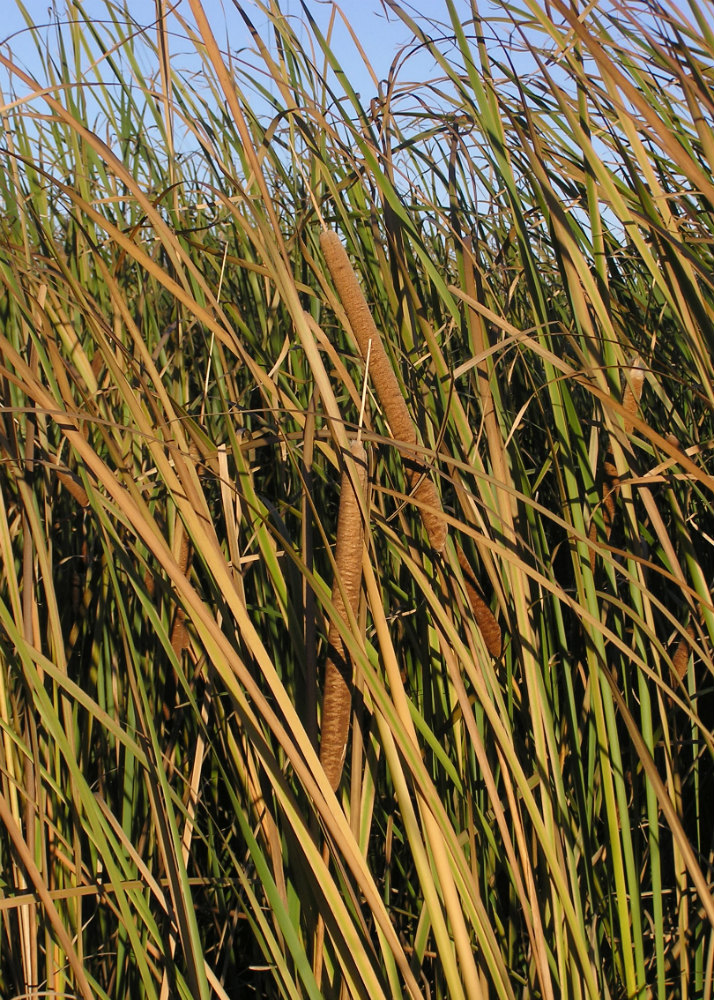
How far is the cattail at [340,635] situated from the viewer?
68 cm

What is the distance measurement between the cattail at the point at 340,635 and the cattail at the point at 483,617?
0.50 ft

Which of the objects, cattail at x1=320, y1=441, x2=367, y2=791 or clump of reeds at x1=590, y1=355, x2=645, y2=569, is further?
clump of reeds at x1=590, y1=355, x2=645, y2=569

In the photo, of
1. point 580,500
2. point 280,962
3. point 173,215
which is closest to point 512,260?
Answer: point 173,215

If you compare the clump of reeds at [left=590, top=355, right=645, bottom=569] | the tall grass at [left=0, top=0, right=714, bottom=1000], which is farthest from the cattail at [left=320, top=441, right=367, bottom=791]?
the clump of reeds at [left=590, top=355, right=645, bottom=569]

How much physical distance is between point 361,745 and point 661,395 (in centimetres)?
52

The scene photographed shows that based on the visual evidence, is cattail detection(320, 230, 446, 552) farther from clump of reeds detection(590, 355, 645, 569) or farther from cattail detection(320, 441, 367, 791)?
clump of reeds detection(590, 355, 645, 569)

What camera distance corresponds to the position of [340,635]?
2.26ft

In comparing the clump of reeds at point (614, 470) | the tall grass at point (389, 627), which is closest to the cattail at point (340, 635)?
the tall grass at point (389, 627)

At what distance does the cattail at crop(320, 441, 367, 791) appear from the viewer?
68cm

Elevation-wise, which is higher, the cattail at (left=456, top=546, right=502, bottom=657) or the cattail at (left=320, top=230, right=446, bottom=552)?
the cattail at (left=320, top=230, right=446, bottom=552)

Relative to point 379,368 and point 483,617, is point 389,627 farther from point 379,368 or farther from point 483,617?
point 379,368

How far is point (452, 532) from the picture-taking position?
91cm

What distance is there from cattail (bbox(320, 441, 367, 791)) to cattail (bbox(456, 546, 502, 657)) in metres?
0.15

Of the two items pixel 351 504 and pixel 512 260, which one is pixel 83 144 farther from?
pixel 351 504
